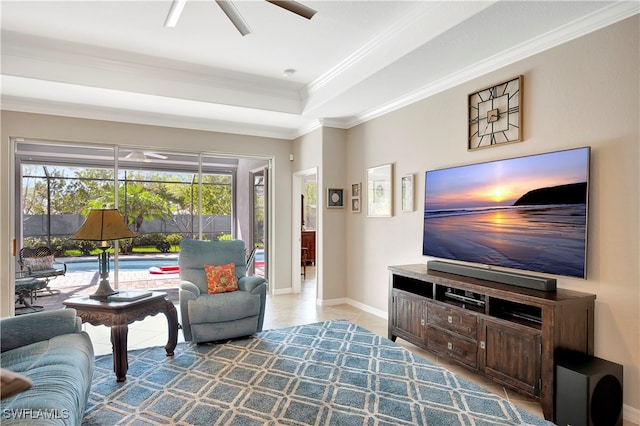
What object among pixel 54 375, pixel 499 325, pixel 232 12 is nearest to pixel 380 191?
pixel 499 325

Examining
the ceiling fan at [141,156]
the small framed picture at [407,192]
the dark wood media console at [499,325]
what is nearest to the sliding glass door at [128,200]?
the ceiling fan at [141,156]

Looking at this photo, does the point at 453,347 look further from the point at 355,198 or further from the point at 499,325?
the point at 355,198

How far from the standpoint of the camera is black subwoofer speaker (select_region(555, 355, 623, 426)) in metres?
2.16

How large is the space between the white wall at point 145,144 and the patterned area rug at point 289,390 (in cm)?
240

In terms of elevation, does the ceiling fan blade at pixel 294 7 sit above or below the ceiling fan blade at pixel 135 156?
above

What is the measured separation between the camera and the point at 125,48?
3703 millimetres

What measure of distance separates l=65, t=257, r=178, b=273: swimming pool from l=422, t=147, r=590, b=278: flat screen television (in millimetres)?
3875

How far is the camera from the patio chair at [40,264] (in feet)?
15.0

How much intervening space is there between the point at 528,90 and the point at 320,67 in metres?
2.13

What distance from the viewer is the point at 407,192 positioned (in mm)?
4305

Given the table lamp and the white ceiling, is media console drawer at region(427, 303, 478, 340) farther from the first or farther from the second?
the table lamp

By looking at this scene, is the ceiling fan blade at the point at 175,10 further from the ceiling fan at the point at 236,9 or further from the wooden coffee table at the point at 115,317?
the wooden coffee table at the point at 115,317

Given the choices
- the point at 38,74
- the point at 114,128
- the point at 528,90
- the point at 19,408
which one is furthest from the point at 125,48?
the point at 528,90

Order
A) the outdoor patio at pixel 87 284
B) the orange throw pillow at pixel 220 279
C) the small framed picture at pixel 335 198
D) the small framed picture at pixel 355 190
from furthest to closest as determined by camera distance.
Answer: the small framed picture at pixel 335 198 → the small framed picture at pixel 355 190 → the outdoor patio at pixel 87 284 → the orange throw pillow at pixel 220 279
